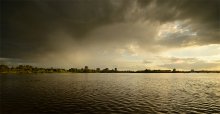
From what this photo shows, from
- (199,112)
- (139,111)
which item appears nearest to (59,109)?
(139,111)

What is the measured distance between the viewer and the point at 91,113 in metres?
33.3

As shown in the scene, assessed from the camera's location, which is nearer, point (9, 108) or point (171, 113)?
point (171, 113)

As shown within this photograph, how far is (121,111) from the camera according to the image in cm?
3516

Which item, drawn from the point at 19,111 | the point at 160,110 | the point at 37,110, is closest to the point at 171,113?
the point at 160,110

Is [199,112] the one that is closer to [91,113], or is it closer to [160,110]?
[160,110]

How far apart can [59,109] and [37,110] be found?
163 inches

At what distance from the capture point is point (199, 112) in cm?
3497

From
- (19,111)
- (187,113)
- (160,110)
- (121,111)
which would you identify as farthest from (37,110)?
(187,113)

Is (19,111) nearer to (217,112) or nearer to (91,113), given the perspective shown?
(91,113)

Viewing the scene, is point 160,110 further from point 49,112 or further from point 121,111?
point 49,112

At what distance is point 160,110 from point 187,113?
16.2ft

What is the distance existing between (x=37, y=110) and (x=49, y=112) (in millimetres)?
3226

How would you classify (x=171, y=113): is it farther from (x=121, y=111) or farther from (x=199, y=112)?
(x=121, y=111)

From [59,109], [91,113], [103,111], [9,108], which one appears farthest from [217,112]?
[9,108]
